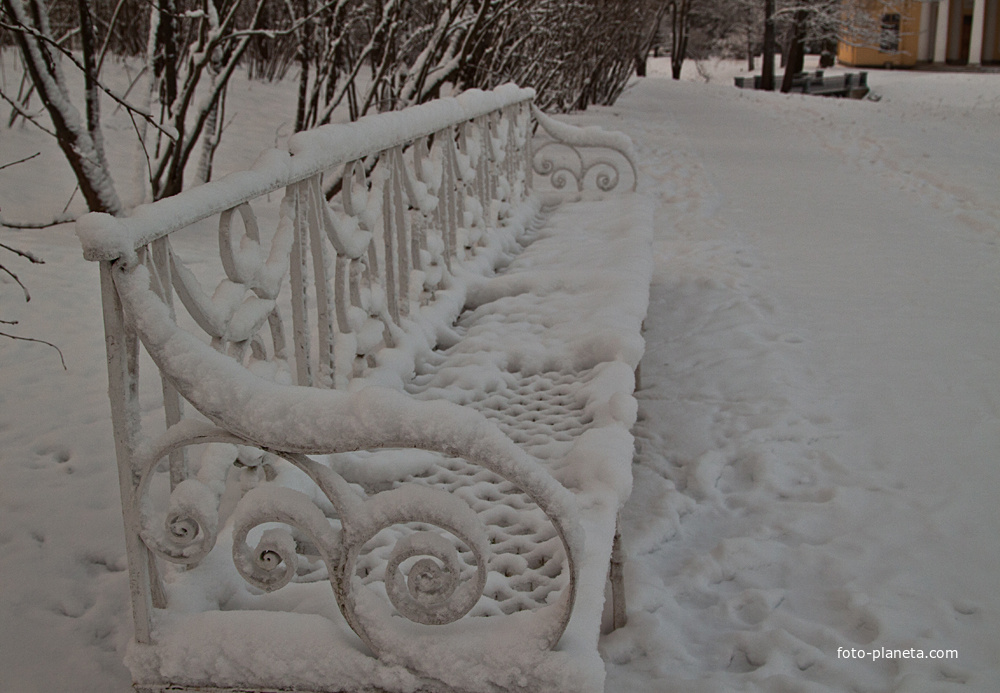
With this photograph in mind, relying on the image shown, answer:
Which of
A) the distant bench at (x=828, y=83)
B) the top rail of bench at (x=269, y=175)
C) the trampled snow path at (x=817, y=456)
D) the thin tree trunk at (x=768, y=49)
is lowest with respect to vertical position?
the trampled snow path at (x=817, y=456)

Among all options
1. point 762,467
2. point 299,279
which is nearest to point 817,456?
point 762,467

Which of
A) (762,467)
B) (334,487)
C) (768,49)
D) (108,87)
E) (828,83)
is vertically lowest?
(762,467)

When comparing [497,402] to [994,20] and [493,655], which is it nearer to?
[493,655]

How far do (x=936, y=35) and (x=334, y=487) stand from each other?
4157cm

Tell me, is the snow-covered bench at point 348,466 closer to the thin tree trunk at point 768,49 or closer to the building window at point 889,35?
the thin tree trunk at point 768,49

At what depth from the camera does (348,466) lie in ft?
6.70

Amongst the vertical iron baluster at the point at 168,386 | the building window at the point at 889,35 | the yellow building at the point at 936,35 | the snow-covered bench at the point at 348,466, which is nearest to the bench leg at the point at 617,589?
the snow-covered bench at the point at 348,466

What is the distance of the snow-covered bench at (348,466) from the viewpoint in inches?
54.7

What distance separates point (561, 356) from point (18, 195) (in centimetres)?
510

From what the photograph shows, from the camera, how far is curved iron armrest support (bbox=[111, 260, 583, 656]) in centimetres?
136

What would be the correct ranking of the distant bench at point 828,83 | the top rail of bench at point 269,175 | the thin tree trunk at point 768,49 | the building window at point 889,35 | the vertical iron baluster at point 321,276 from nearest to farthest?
the top rail of bench at point 269,175 → the vertical iron baluster at point 321,276 → the thin tree trunk at point 768,49 → the distant bench at point 828,83 → the building window at point 889,35

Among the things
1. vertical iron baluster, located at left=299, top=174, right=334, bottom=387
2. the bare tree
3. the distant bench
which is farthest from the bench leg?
the distant bench

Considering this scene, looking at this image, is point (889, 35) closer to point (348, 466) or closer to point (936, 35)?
point (936, 35)

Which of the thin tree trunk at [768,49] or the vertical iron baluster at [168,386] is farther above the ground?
the thin tree trunk at [768,49]
